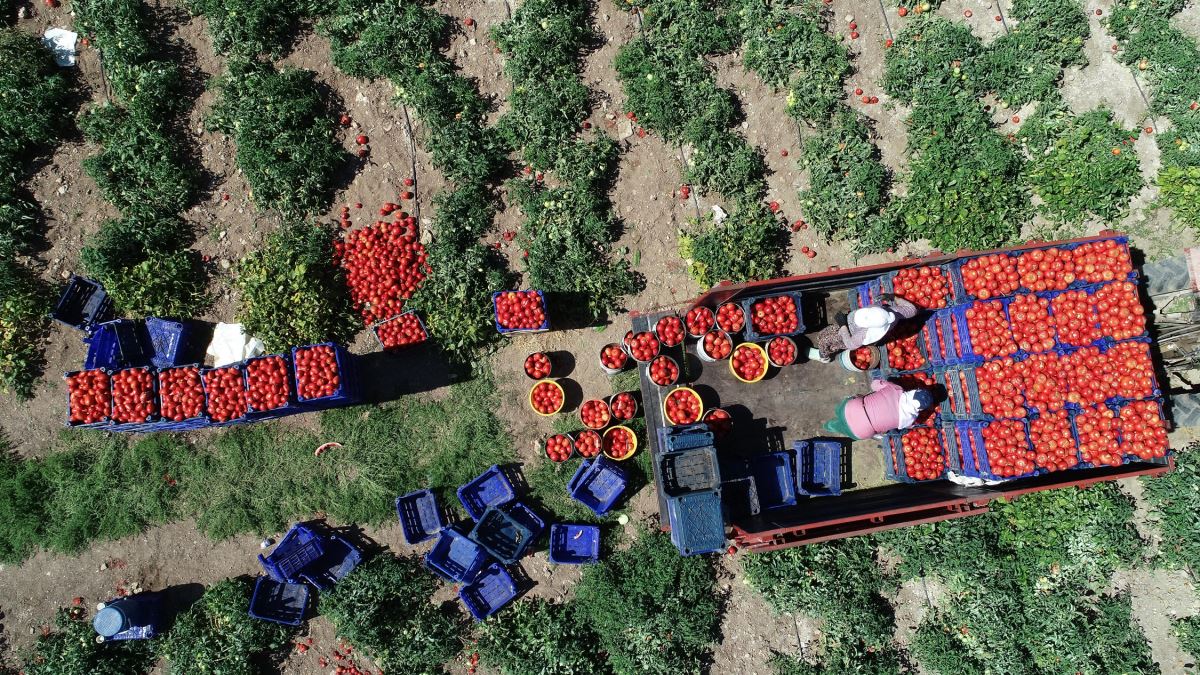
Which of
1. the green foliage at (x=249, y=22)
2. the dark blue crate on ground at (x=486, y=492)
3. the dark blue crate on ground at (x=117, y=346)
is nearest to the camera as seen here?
the dark blue crate on ground at (x=117, y=346)

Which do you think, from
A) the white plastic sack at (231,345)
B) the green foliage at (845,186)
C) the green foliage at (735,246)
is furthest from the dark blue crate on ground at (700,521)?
the white plastic sack at (231,345)

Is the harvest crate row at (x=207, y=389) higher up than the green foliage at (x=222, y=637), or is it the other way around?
the harvest crate row at (x=207, y=389)

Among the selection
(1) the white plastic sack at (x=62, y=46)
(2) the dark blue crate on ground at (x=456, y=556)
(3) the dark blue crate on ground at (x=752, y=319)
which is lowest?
(2) the dark blue crate on ground at (x=456, y=556)

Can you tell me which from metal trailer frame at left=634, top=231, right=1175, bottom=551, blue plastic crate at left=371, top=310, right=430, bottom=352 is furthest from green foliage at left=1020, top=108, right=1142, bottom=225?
blue plastic crate at left=371, top=310, right=430, bottom=352

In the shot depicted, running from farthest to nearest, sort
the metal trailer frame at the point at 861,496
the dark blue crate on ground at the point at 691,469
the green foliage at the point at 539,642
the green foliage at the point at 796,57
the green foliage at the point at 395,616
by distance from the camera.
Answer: the green foliage at the point at 796,57 → the green foliage at the point at 539,642 → the green foliage at the point at 395,616 → the metal trailer frame at the point at 861,496 → the dark blue crate on ground at the point at 691,469

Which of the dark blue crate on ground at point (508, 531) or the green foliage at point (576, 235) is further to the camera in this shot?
the green foliage at point (576, 235)

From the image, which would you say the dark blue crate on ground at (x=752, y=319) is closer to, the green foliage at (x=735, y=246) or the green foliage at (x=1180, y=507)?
the green foliage at (x=735, y=246)

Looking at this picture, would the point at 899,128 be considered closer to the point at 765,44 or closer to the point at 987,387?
the point at 765,44
